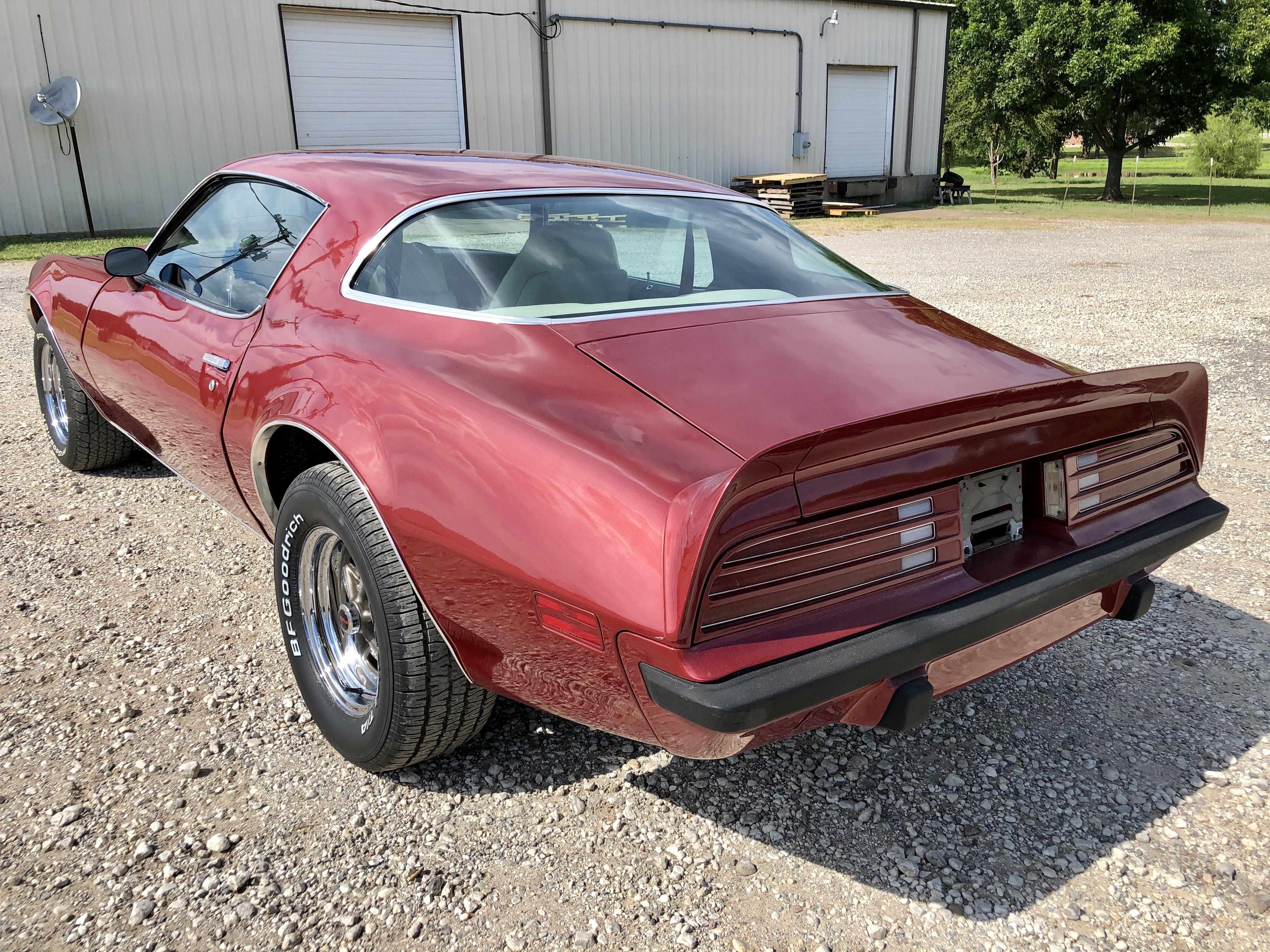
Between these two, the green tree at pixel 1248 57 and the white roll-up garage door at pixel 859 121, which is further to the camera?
the green tree at pixel 1248 57

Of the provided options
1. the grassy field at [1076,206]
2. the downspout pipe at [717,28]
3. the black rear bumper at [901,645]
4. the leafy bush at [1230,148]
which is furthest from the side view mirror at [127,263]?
the leafy bush at [1230,148]

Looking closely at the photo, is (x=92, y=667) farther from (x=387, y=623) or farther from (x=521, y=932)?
(x=521, y=932)

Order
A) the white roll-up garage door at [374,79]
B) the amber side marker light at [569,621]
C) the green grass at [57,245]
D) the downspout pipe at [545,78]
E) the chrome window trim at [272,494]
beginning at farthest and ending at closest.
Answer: the downspout pipe at [545,78]
the white roll-up garage door at [374,79]
the green grass at [57,245]
the chrome window trim at [272,494]
the amber side marker light at [569,621]

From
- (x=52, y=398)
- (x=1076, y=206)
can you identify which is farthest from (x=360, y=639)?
(x=1076, y=206)

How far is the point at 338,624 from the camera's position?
2.52 metres

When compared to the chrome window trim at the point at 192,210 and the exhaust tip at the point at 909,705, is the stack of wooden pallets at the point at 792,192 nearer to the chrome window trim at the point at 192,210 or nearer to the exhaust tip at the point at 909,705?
the chrome window trim at the point at 192,210

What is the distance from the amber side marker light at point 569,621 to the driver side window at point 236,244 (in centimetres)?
150

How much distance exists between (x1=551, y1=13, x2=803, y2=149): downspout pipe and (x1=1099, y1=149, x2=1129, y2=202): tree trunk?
30.6 feet

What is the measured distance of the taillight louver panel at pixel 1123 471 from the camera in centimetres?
217

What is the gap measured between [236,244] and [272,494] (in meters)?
1.00

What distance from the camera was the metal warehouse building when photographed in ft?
46.9

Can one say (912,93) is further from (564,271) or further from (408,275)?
(408,275)

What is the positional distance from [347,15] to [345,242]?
51.2 feet

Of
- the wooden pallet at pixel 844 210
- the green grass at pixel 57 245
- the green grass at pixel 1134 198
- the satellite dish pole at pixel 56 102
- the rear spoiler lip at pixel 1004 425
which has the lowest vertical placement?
the green grass at pixel 1134 198
